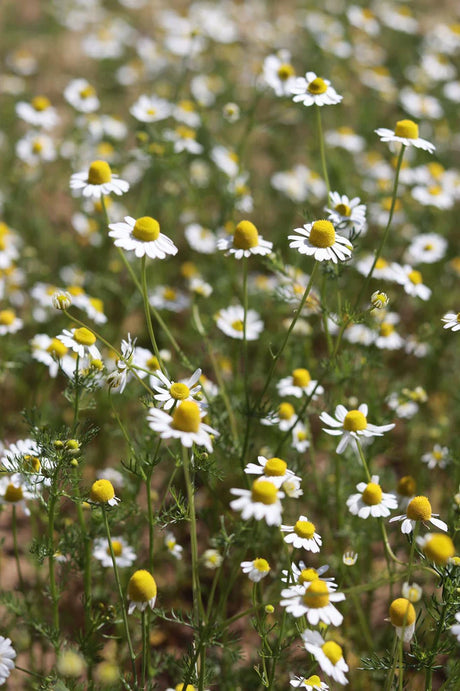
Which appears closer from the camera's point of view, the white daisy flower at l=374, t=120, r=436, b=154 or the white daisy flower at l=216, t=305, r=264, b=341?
the white daisy flower at l=374, t=120, r=436, b=154

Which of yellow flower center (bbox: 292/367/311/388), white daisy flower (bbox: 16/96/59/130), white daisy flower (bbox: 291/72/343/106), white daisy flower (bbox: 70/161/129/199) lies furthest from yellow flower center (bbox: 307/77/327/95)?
white daisy flower (bbox: 16/96/59/130)

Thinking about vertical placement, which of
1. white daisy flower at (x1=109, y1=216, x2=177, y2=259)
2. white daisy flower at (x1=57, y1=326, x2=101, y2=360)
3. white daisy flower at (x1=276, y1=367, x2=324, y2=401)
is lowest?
white daisy flower at (x1=276, y1=367, x2=324, y2=401)

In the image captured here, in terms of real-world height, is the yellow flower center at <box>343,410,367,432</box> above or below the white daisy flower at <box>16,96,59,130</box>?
above

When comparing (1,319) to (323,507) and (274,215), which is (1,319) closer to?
(323,507)

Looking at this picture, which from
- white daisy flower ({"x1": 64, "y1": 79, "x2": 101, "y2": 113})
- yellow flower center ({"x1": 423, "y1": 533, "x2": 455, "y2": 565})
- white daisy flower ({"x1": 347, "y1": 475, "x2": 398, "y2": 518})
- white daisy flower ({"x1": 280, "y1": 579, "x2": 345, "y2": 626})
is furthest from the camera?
white daisy flower ({"x1": 64, "y1": 79, "x2": 101, "y2": 113})

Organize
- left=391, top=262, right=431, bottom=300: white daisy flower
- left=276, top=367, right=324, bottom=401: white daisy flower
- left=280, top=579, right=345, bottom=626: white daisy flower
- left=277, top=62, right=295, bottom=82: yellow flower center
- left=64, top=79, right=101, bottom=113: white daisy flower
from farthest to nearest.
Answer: left=64, top=79, right=101, bottom=113: white daisy flower, left=277, top=62, right=295, bottom=82: yellow flower center, left=391, top=262, right=431, bottom=300: white daisy flower, left=276, top=367, right=324, bottom=401: white daisy flower, left=280, top=579, right=345, bottom=626: white daisy flower

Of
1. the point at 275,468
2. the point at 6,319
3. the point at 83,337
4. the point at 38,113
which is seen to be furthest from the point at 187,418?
the point at 38,113

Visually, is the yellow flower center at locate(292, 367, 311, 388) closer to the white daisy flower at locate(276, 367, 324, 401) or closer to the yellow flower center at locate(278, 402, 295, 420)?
the white daisy flower at locate(276, 367, 324, 401)
